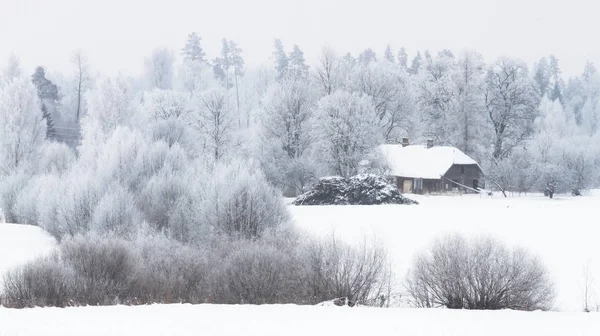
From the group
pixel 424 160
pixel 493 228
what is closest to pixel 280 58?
pixel 424 160

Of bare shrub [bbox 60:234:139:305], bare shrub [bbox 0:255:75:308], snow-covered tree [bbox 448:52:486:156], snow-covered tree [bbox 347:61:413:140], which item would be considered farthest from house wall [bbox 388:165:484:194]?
bare shrub [bbox 0:255:75:308]

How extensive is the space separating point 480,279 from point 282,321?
25.1 ft

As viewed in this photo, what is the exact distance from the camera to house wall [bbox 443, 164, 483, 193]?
2196 inches

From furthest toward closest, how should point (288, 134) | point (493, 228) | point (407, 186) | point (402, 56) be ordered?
point (402, 56), point (407, 186), point (288, 134), point (493, 228)

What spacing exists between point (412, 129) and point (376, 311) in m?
51.6

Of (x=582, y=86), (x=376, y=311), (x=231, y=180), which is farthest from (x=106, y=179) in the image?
(x=582, y=86)

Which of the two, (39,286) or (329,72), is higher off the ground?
(329,72)

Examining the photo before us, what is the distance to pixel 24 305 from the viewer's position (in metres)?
20.5

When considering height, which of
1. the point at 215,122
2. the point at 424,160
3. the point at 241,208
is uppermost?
the point at 215,122

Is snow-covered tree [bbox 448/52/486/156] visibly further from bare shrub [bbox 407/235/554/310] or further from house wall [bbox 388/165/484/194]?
bare shrub [bbox 407/235/554/310]

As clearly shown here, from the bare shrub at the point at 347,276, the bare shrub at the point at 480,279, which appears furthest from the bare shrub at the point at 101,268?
the bare shrub at the point at 480,279

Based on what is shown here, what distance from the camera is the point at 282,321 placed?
1758 cm

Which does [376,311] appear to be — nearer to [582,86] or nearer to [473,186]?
[473,186]

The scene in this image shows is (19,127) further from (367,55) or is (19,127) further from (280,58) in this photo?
(367,55)
